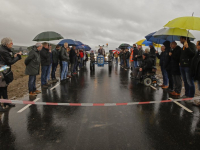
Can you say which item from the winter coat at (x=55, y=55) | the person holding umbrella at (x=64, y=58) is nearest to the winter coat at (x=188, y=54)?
the person holding umbrella at (x=64, y=58)

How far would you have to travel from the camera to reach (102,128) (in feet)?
11.7

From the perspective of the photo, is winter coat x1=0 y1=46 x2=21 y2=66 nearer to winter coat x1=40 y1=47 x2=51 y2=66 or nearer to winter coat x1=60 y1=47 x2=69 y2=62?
winter coat x1=40 y1=47 x2=51 y2=66

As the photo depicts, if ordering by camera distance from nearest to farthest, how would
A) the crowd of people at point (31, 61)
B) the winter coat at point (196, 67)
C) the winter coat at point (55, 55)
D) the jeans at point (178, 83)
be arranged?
the crowd of people at point (31, 61) < the winter coat at point (196, 67) < the jeans at point (178, 83) < the winter coat at point (55, 55)

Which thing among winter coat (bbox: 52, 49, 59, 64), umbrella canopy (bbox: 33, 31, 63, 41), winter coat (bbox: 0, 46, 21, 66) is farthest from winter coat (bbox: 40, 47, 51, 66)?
winter coat (bbox: 0, 46, 21, 66)

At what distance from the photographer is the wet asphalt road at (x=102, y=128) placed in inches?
115

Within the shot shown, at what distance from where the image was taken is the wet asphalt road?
2.93m

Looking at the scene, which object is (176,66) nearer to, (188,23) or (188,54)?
(188,54)

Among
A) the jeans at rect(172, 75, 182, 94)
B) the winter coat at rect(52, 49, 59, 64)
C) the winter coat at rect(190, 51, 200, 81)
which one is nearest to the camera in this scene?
the winter coat at rect(190, 51, 200, 81)

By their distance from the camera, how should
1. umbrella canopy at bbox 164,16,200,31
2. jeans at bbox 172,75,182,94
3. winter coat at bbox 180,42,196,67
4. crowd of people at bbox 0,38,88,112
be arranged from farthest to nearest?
jeans at bbox 172,75,182,94 → winter coat at bbox 180,42,196,67 → crowd of people at bbox 0,38,88,112 → umbrella canopy at bbox 164,16,200,31

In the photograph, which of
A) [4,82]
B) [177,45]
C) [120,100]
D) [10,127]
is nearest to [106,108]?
[120,100]

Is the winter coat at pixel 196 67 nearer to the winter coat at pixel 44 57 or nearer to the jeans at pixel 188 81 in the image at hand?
the jeans at pixel 188 81

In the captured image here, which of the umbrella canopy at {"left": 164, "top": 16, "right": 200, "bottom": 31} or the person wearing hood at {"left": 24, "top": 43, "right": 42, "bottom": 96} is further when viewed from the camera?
the person wearing hood at {"left": 24, "top": 43, "right": 42, "bottom": 96}

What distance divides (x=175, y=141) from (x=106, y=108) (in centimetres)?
227

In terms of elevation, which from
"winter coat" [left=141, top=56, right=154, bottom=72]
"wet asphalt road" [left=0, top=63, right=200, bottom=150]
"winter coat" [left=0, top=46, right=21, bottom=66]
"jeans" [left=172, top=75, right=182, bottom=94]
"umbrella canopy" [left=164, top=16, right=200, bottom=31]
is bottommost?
"wet asphalt road" [left=0, top=63, right=200, bottom=150]
